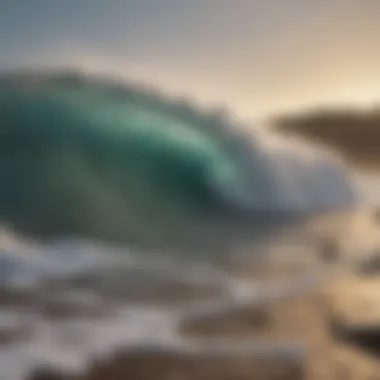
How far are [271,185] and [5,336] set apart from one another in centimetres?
53

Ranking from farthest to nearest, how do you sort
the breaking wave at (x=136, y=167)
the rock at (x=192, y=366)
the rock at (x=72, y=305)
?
the breaking wave at (x=136, y=167)
the rock at (x=72, y=305)
the rock at (x=192, y=366)

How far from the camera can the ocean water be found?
1.01m

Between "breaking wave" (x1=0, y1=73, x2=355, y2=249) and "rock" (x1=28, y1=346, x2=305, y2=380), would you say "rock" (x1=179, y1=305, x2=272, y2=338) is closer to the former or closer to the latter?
"rock" (x1=28, y1=346, x2=305, y2=380)

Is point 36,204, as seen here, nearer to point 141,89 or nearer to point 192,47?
point 141,89

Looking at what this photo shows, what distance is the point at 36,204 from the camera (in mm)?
1129

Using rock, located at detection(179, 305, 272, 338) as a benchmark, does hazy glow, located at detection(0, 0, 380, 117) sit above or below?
above

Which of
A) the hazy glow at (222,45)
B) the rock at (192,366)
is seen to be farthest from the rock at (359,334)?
the hazy glow at (222,45)

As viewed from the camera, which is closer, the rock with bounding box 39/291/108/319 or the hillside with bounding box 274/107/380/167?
the rock with bounding box 39/291/108/319

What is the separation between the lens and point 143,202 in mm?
1157

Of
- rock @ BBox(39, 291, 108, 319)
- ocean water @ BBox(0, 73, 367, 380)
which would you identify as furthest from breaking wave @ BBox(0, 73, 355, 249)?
rock @ BBox(39, 291, 108, 319)

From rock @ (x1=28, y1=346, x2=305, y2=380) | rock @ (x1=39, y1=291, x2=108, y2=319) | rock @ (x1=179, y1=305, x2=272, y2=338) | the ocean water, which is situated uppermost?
the ocean water

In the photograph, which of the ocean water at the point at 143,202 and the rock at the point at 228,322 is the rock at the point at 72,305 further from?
the rock at the point at 228,322

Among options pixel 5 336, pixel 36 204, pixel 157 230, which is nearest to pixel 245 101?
pixel 157 230

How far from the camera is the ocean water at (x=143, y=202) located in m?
1.01
